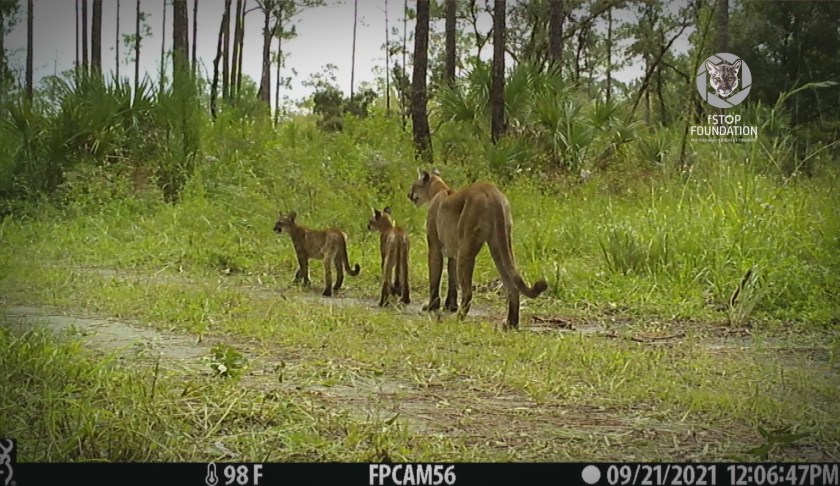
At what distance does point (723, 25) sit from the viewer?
115 inches

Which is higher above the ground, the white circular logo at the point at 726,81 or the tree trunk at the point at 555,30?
the tree trunk at the point at 555,30

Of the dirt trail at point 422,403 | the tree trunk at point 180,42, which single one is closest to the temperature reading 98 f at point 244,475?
the dirt trail at point 422,403

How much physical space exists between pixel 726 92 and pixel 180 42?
5.67ft

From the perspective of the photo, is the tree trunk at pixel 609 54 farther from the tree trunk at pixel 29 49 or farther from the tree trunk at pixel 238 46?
the tree trunk at pixel 29 49

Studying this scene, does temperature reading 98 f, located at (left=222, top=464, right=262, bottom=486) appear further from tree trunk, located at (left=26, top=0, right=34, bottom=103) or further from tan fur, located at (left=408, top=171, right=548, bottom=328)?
tree trunk, located at (left=26, top=0, right=34, bottom=103)

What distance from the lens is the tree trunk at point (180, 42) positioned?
278cm

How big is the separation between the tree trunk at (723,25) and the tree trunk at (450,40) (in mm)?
856

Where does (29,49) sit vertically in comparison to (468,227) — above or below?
above

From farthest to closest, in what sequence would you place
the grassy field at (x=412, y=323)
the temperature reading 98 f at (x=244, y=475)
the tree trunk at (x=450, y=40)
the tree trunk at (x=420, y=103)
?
the tree trunk at (x=420, y=103)
the tree trunk at (x=450, y=40)
the grassy field at (x=412, y=323)
the temperature reading 98 f at (x=244, y=475)

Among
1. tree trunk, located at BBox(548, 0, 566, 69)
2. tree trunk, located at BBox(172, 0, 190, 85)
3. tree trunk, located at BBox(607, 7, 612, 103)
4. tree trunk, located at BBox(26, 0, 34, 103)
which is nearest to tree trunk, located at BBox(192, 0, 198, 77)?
tree trunk, located at BBox(172, 0, 190, 85)

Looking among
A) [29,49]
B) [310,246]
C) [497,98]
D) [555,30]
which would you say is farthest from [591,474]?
[29,49]

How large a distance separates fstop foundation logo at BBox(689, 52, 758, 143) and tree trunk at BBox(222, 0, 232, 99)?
1.51 metres

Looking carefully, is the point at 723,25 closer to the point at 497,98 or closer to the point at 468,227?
the point at 497,98

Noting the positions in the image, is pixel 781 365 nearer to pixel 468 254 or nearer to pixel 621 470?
pixel 621 470
